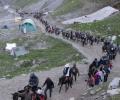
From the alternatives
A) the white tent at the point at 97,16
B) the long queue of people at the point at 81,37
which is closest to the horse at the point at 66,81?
the long queue of people at the point at 81,37

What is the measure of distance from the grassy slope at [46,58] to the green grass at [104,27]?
21.9 ft

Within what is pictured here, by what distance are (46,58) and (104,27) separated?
57.2 feet

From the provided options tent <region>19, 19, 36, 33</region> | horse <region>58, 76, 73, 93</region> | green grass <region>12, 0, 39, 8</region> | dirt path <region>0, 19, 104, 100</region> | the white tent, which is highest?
green grass <region>12, 0, 39, 8</region>

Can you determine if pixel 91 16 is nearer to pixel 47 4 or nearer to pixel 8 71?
pixel 47 4

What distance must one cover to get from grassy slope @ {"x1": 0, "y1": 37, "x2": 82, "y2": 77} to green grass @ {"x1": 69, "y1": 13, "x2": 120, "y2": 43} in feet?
21.9

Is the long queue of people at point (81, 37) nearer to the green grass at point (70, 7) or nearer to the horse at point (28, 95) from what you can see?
the green grass at point (70, 7)

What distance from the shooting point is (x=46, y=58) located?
163 ft

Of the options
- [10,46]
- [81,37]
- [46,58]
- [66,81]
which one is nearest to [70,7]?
[81,37]

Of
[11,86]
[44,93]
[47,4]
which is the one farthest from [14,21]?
[44,93]

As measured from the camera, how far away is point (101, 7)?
282 feet

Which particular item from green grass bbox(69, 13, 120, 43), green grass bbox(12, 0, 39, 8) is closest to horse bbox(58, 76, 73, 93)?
green grass bbox(69, 13, 120, 43)

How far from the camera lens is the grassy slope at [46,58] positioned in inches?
1735

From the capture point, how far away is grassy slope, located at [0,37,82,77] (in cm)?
4406

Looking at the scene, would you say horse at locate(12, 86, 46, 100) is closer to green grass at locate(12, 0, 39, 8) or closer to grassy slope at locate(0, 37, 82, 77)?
grassy slope at locate(0, 37, 82, 77)
